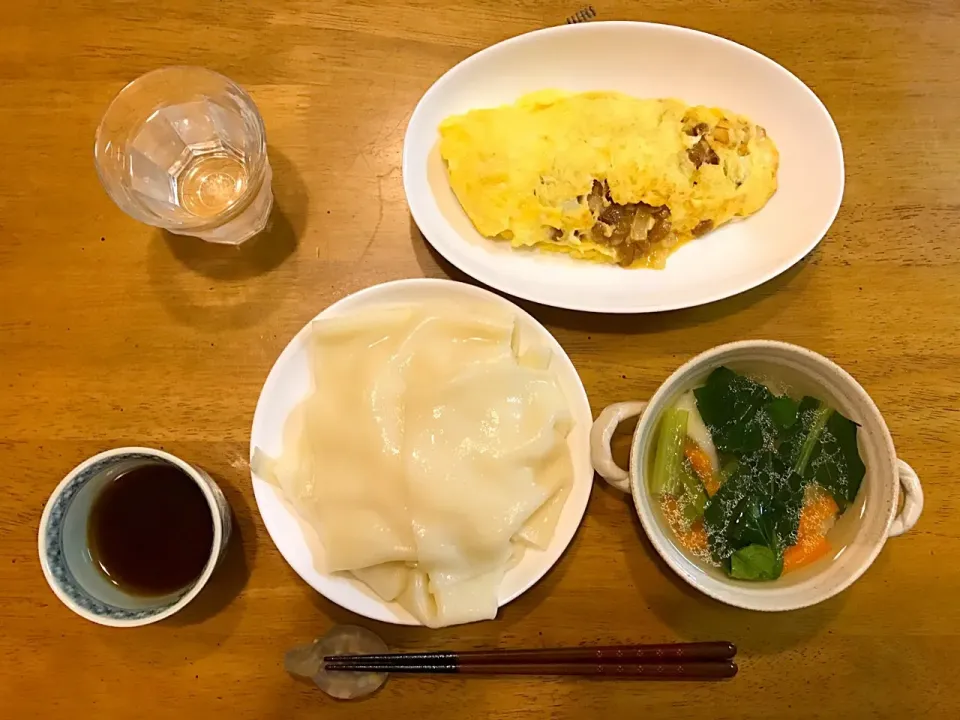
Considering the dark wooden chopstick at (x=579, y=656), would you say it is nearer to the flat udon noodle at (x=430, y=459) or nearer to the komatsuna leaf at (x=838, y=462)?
the flat udon noodle at (x=430, y=459)

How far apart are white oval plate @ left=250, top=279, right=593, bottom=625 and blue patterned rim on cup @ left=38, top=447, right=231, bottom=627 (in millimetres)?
108

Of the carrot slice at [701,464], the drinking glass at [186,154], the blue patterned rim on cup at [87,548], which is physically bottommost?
the blue patterned rim on cup at [87,548]

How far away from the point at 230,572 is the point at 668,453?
83 centimetres

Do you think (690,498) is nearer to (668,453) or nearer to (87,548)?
(668,453)

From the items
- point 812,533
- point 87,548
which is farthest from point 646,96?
point 87,548

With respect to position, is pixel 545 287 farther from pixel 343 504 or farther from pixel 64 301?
pixel 64 301

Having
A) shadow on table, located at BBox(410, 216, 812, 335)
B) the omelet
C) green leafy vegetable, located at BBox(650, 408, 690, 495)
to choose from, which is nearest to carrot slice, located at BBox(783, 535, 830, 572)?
green leafy vegetable, located at BBox(650, 408, 690, 495)

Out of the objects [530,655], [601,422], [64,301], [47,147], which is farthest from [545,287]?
[47,147]

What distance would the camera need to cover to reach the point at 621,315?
142 cm

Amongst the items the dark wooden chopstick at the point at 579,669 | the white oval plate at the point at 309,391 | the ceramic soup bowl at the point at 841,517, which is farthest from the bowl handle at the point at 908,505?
the white oval plate at the point at 309,391

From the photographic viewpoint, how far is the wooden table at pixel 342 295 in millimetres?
1335

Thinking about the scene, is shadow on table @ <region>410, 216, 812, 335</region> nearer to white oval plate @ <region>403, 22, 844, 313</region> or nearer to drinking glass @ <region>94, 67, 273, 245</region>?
white oval plate @ <region>403, 22, 844, 313</region>

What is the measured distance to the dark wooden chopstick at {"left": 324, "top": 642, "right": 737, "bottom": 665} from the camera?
1.26 m

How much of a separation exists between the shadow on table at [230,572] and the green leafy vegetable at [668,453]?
0.75 meters
